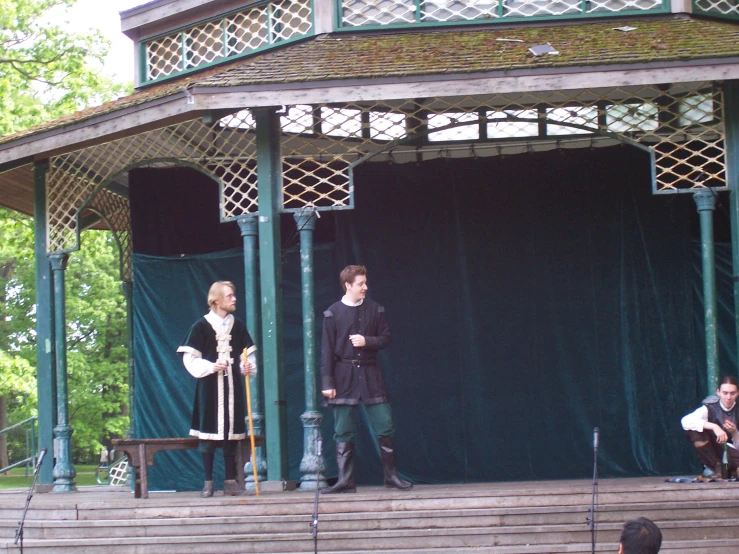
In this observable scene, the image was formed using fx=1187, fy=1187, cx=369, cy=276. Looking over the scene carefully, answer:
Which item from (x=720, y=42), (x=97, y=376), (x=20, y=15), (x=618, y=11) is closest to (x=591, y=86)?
(x=720, y=42)

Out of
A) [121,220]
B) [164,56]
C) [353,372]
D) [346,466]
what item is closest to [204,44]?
[164,56]

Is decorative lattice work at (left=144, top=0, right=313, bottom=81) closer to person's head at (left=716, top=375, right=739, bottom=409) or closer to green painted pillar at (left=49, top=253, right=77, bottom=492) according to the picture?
green painted pillar at (left=49, top=253, right=77, bottom=492)

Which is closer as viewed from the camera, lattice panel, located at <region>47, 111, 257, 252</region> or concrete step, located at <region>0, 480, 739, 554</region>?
concrete step, located at <region>0, 480, 739, 554</region>

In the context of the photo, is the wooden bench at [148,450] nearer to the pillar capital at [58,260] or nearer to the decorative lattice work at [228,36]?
the pillar capital at [58,260]

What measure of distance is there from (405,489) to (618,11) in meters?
5.48

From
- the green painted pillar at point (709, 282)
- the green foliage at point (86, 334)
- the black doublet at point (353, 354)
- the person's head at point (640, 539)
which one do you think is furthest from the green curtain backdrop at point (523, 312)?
the green foliage at point (86, 334)

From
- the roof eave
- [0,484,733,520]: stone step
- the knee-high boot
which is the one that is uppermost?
the roof eave

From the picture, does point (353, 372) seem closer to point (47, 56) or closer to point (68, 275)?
point (47, 56)

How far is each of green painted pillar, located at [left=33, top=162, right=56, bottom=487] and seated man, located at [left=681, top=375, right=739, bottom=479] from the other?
634 centimetres

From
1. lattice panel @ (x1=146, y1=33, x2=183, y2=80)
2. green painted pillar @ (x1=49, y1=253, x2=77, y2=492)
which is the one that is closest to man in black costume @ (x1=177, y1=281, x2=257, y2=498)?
green painted pillar @ (x1=49, y1=253, x2=77, y2=492)

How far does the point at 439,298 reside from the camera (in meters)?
12.9

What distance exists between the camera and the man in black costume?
9.93 metres

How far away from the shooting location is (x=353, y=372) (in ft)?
32.5

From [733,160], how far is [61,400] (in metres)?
6.91
